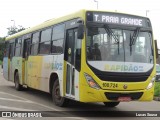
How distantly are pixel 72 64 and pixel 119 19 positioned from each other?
198cm

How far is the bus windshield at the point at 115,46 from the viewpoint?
1059 centimetres

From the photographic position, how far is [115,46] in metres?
10.7

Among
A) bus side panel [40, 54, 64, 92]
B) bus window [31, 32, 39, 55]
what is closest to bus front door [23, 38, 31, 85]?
bus window [31, 32, 39, 55]

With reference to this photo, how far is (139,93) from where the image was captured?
428 inches

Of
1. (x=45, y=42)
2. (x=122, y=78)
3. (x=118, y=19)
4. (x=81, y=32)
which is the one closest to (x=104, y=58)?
(x=122, y=78)

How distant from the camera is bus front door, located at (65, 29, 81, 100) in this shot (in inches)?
429

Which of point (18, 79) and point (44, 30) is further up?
point (44, 30)

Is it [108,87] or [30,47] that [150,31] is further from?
[30,47]

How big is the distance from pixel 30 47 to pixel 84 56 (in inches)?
254

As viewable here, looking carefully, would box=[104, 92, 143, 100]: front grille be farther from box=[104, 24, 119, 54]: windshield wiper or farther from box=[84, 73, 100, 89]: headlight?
box=[104, 24, 119, 54]: windshield wiper

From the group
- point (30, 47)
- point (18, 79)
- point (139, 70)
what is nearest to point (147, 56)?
point (139, 70)

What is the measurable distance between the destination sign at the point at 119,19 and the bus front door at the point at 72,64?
943mm

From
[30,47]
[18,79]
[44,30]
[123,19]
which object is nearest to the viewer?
[123,19]

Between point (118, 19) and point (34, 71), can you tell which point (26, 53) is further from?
point (118, 19)
